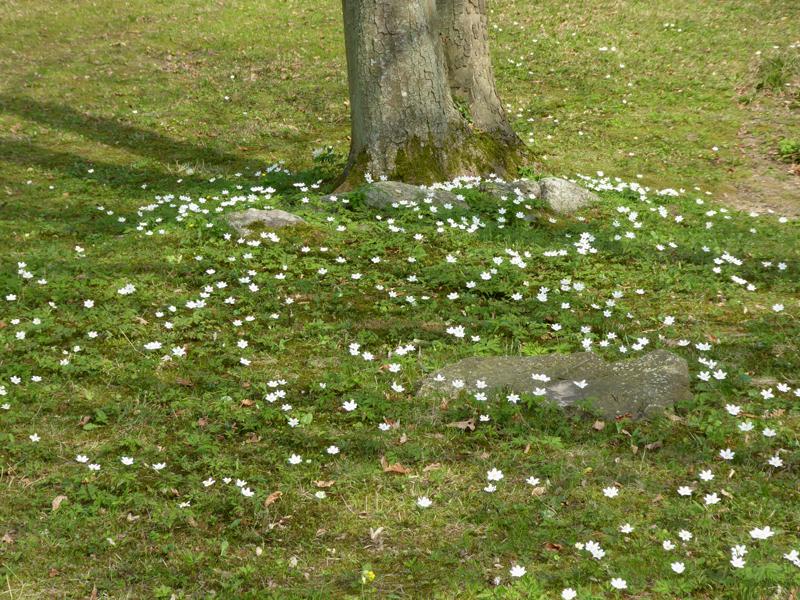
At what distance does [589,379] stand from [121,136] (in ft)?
40.2

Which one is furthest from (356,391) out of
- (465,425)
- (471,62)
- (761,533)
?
(471,62)

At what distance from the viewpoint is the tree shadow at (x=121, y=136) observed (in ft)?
44.5

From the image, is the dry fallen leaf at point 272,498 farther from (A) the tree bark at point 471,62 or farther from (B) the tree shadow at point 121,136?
(B) the tree shadow at point 121,136

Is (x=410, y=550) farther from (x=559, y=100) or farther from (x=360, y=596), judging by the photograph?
(x=559, y=100)

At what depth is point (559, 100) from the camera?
16500 mm

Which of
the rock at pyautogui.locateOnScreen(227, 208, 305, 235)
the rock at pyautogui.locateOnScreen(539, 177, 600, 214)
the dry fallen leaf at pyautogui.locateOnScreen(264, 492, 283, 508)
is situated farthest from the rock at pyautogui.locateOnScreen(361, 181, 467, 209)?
the dry fallen leaf at pyautogui.locateOnScreen(264, 492, 283, 508)

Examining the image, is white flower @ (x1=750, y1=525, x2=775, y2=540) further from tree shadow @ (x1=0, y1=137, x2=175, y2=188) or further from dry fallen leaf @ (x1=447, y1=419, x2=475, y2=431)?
tree shadow @ (x1=0, y1=137, x2=175, y2=188)

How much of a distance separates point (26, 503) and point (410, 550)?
2.41 m

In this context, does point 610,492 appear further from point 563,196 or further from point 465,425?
point 563,196

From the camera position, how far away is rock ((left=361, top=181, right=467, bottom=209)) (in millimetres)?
9320

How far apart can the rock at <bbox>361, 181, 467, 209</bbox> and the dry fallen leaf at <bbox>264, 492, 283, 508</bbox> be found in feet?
16.8

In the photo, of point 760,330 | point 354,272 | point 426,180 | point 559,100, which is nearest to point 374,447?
point 354,272

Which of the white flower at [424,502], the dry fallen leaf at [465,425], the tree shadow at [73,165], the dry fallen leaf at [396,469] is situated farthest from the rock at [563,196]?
the tree shadow at [73,165]

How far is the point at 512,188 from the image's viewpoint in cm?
996
